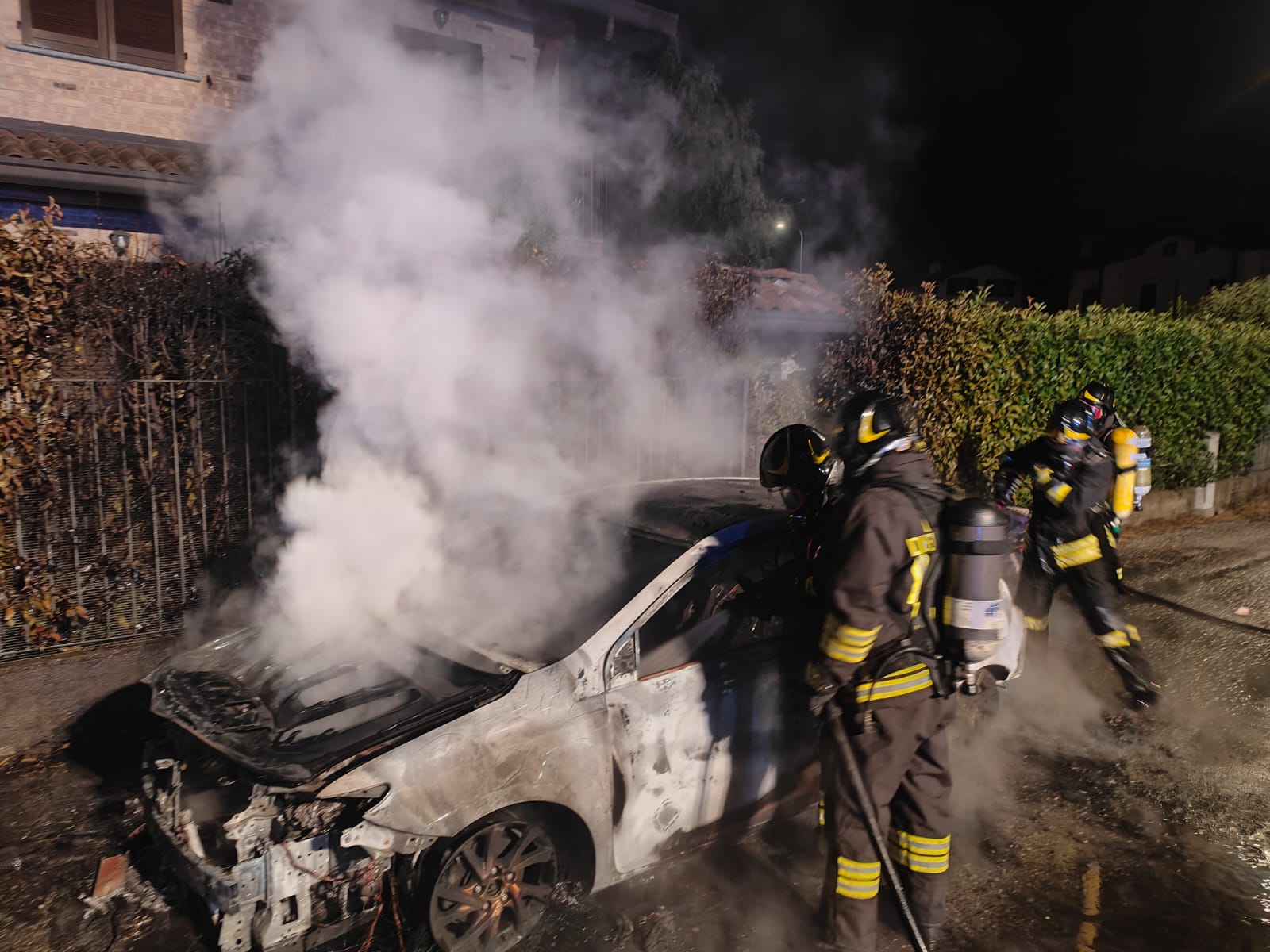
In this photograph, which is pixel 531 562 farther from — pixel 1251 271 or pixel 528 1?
pixel 1251 271

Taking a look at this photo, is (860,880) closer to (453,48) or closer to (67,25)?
(453,48)

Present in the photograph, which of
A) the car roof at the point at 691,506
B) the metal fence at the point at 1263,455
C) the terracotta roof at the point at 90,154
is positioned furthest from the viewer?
the metal fence at the point at 1263,455

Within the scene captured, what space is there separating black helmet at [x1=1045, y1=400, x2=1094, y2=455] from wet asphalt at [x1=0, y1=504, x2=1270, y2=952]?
1648 millimetres

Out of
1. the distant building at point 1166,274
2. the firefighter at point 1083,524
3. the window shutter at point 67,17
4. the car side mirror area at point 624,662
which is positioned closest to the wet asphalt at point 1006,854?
the firefighter at point 1083,524

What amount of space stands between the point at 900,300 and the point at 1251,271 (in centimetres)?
3401

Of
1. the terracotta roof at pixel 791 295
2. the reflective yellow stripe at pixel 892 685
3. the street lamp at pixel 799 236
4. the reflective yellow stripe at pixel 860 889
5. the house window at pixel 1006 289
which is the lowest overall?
the reflective yellow stripe at pixel 860 889

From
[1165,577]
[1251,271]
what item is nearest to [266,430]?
[1165,577]

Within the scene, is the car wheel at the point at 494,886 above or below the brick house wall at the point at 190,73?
below

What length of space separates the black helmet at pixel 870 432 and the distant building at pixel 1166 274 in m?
34.1

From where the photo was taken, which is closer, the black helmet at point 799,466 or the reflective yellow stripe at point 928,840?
the reflective yellow stripe at point 928,840

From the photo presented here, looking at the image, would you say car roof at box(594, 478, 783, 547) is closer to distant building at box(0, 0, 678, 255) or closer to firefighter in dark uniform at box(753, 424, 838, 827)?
firefighter in dark uniform at box(753, 424, 838, 827)

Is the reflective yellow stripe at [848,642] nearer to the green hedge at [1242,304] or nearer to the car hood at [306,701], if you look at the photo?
the car hood at [306,701]

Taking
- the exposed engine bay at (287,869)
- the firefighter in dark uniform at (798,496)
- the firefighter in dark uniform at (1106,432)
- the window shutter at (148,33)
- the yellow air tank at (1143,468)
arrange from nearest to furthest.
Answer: the exposed engine bay at (287,869) < the firefighter in dark uniform at (798,496) < the firefighter in dark uniform at (1106,432) < the yellow air tank at (1143,468) < the window shutter at (148,33)

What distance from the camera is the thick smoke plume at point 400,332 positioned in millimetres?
3969
